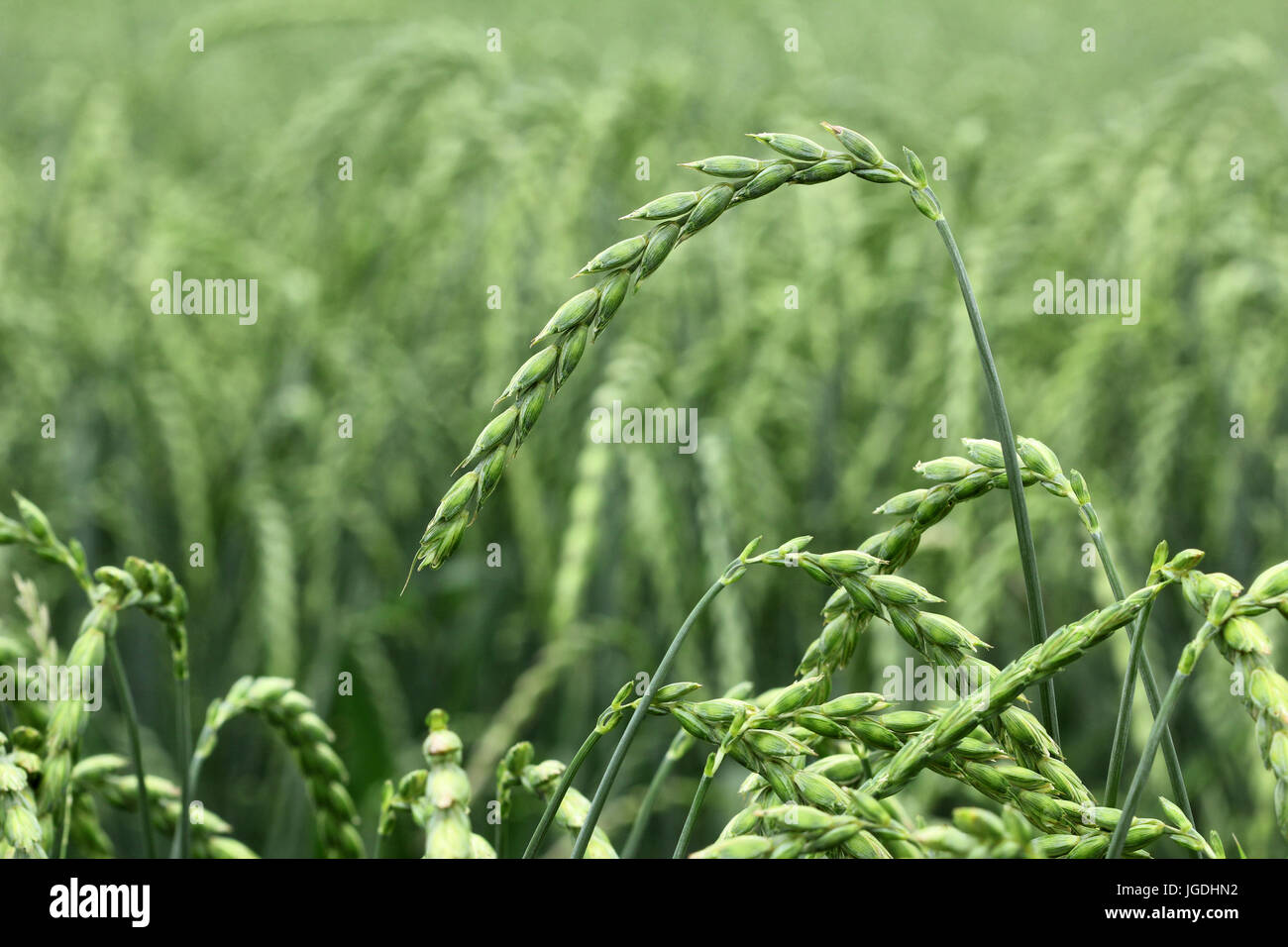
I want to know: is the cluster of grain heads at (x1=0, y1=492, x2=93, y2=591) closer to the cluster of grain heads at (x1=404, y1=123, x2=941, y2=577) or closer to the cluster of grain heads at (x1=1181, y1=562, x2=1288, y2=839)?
the cluster of grain heads at (x1=404, y1=123, x2=941, y2=577)

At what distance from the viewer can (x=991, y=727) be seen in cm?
59

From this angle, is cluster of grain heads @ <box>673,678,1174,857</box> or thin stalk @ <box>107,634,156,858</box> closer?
cluster of grain heads @ <box>673,678,1174,857</box>

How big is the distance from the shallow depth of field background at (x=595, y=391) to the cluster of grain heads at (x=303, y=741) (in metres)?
0.63

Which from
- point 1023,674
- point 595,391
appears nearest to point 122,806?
point 1023,674

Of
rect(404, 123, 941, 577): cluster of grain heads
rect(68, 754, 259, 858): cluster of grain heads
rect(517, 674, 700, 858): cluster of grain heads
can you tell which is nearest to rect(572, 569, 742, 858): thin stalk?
rect(517, 674, 700, 858): cluster of grain heads

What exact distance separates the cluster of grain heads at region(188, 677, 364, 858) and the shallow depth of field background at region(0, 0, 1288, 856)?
632 mm

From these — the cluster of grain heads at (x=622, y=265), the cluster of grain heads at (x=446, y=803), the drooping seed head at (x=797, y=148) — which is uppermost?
the drooping seed head at (x=797, y=148)

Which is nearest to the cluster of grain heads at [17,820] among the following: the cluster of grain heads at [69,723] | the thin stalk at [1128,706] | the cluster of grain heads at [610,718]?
the cluster of grain heads at [69,723]

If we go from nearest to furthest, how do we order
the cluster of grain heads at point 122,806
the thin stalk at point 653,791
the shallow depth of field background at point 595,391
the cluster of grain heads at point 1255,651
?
the cluster of grain heads at point 1255,651 < the thin stalk at point 653,791 < the cluster of grain heads at point 122,806 < the shallow depth of field background at point 595,391

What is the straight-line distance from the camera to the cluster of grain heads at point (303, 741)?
0.74 meters

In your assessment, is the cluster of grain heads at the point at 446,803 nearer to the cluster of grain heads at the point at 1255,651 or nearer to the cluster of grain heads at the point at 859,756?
the cluster of grain heads at the point at 859,756

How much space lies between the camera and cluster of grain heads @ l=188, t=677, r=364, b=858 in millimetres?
736
